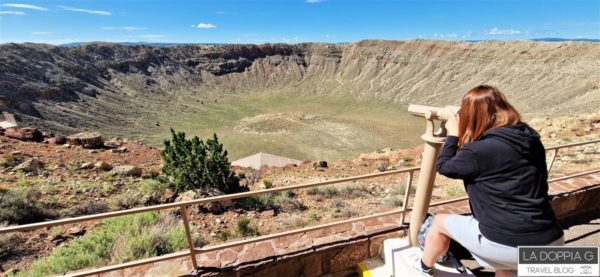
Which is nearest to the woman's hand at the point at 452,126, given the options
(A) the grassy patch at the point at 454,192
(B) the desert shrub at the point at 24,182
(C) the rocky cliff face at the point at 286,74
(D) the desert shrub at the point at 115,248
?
(D) the desert shrub at the point at 115,248

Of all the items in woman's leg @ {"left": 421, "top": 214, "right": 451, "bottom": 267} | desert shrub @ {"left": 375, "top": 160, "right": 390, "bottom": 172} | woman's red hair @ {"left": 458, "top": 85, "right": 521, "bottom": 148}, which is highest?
woman's red hair @ {"left": 458, "top": 85, "right": 521, "bottom": 148}

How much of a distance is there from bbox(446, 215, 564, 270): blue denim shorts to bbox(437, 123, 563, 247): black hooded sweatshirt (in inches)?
2.3

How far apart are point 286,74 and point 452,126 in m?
85.4

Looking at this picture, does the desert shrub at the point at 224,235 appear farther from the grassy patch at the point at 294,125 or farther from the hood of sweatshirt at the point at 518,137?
the grassy patch at the point at 294,125

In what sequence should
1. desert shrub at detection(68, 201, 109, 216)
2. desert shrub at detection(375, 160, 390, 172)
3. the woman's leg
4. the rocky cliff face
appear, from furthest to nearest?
the rocky cliff face, desert shrub at detection(375, 160, 390, 172), desert shrub at detection(68, 201, 109, 216), the woman's leg

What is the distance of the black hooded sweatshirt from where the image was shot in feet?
7.09

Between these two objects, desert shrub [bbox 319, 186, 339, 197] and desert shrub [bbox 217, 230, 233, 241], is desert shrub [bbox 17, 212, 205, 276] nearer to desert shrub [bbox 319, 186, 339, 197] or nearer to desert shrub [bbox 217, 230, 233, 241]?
desert shrub [bbox 217, 230, 233, 241]

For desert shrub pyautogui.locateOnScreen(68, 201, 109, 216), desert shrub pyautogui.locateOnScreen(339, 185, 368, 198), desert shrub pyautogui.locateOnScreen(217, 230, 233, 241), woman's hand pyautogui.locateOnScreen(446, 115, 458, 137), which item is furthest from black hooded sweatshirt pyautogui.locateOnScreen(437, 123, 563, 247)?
desert shrub pyautogui.locateOnScreen(68, 201, 109, 216)

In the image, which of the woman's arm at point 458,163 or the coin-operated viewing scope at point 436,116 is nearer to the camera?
the woman's arm at point 458,163

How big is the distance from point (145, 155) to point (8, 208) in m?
10.3

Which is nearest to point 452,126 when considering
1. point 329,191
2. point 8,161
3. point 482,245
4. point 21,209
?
point 482,245

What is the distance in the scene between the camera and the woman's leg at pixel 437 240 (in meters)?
2.69

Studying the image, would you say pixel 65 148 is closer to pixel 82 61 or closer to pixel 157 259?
pixel 157 259

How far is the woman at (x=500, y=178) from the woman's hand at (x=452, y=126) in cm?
5
